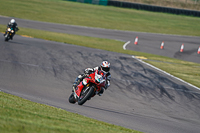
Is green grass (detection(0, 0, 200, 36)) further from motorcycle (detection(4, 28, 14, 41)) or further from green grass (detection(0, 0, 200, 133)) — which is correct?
motorcycle (detection(4, 28, 14, 41))

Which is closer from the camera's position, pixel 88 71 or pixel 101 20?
pixel 88 71

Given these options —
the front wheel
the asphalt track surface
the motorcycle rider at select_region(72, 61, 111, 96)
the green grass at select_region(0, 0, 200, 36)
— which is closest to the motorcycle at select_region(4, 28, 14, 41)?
the asphalt track surface

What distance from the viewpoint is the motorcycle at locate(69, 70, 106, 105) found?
9562 mm

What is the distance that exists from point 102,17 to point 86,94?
3634cm

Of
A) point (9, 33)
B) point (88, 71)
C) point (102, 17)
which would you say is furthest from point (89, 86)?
point (102, 17)

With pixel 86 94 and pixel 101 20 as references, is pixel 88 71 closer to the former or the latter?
pixel 86 94

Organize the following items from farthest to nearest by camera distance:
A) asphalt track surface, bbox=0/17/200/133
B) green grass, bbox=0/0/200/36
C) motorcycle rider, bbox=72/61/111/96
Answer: green grass, bbox=0/0/200/36
motorcycle rider, bbox=72/61/111/96
asphalt track surface, bbox=0/17/200/133

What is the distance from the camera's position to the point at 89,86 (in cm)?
974

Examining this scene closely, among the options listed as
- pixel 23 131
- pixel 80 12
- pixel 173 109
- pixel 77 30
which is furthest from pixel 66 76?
pixel 80 12

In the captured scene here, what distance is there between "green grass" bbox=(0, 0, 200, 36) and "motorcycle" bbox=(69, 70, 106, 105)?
97.0 ft

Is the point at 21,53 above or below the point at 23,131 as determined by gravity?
below

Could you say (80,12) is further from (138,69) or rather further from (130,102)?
(130,102)

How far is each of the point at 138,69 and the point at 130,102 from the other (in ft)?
20.4

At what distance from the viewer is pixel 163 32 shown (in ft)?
130
